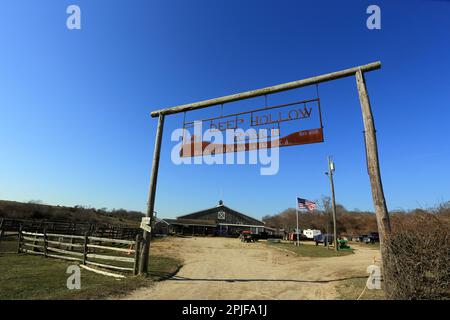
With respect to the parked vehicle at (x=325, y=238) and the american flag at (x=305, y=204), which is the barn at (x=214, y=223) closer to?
the parked vehicle at (x=325, y=238)

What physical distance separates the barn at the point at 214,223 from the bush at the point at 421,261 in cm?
5217

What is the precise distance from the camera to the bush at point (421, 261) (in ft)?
18.4

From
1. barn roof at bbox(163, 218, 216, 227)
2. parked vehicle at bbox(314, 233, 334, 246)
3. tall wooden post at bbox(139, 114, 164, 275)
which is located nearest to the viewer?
tall wooden post at bbox(139, 114, 164, 275)

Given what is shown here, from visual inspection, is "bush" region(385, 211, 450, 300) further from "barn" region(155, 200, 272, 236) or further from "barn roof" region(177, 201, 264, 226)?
"barn roof" region(177, 201, 264, 226)

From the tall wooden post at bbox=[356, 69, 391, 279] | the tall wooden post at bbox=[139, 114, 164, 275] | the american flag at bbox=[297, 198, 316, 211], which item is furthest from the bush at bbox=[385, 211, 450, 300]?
the american flag at bbox=[297, 198, 316, 211]

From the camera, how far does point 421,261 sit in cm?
574

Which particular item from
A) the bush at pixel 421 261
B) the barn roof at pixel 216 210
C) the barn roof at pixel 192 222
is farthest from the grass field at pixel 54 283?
the barn roof at pixel 216 210

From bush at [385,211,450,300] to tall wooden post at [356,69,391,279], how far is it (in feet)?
1.75

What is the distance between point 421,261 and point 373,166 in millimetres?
2614

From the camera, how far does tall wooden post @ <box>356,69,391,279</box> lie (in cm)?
707

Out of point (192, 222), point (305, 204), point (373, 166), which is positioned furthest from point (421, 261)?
point (192, 222)

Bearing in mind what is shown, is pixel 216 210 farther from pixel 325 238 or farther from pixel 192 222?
pixel 325 238
